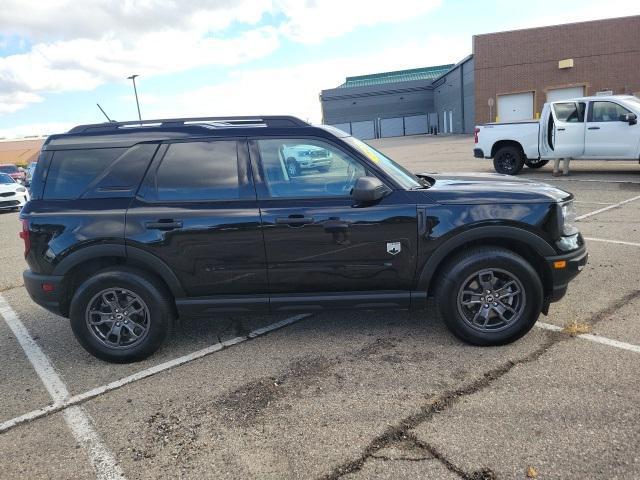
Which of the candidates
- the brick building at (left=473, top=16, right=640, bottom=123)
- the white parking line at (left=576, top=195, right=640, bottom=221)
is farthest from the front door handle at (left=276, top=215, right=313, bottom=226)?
the brick building at (left=473, top=16, right=640, bottom=123)

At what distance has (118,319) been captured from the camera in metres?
3.84

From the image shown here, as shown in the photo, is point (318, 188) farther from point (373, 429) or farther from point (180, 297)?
point (373, 429)

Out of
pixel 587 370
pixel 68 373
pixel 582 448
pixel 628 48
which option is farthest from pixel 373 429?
pixel 628 48

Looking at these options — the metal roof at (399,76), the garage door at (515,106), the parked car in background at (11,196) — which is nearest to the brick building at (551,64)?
the garage door at (515,106)

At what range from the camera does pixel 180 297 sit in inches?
149

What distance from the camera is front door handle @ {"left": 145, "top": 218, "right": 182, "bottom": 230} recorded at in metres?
3.64

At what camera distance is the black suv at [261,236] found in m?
3.59

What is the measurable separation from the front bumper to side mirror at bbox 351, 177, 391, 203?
137 centimetres

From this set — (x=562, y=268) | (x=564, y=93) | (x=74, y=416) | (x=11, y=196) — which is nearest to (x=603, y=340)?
(x=562, y=268)

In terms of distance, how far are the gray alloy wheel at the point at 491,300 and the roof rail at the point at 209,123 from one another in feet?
5.89

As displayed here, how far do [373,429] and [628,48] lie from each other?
3880 centimetres

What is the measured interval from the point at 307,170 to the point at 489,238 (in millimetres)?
1488

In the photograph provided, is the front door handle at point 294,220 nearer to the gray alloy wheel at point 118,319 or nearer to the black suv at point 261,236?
the black suv at point 261,236

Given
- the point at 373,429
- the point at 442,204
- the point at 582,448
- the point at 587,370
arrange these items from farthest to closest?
the point at 442,204 < the point at 587,370 < the point at 373,429 < the point at 582,448
